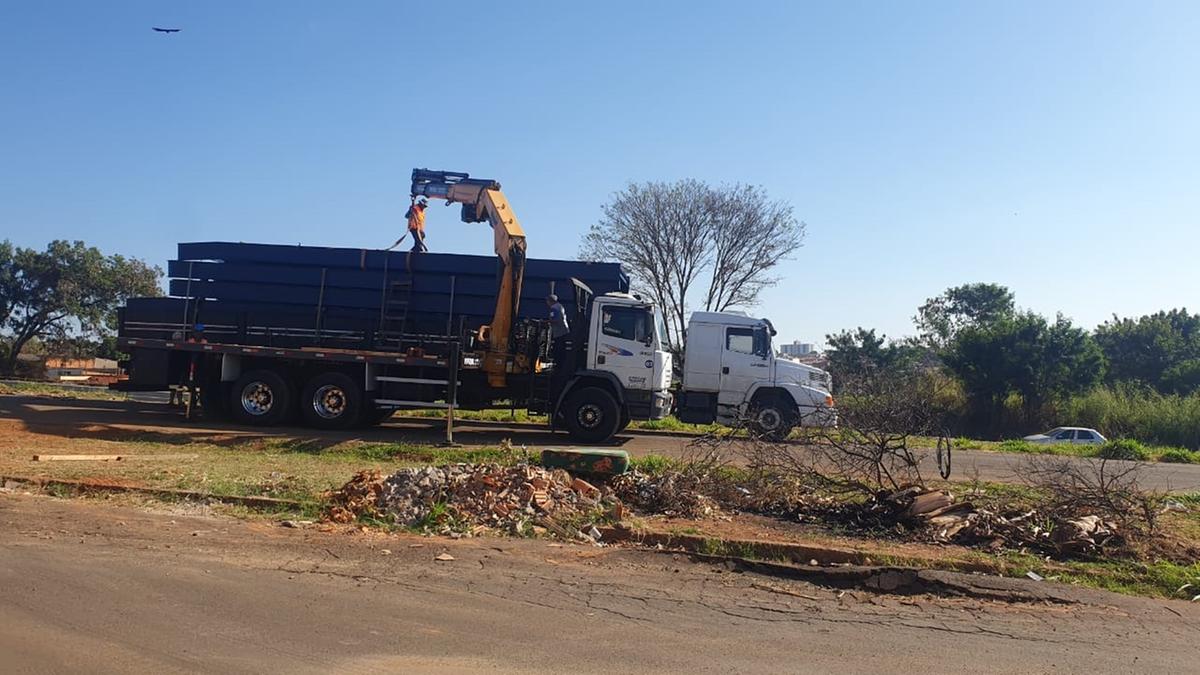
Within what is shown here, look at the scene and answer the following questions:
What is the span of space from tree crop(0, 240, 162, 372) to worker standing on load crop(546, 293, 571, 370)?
1518 inches

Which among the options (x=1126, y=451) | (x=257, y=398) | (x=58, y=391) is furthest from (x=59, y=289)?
(x=1126, y=451)

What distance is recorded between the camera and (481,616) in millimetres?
6258

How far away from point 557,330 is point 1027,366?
2532 centimetres

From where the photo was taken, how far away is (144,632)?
18.4ft

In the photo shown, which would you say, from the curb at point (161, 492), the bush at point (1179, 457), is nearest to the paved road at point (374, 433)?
the bush at point (1179, 457)

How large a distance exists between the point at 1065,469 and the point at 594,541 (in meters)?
5.29

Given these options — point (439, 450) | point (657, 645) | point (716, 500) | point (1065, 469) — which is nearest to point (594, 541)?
point (716, 500)

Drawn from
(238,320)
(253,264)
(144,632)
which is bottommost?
(144,632)

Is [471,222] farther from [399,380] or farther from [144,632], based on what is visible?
[144,632]

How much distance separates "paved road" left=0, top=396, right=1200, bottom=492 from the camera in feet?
47.8

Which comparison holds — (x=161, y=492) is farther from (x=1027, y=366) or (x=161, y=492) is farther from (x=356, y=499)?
(x=1027, y=366)

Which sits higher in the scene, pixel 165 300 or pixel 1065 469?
pixel 165 300

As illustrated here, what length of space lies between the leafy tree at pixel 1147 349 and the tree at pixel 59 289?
5008 cm

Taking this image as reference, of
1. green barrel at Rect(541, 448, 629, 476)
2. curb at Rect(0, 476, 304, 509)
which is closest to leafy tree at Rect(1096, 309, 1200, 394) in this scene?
green barrel at Rect(541, 448, 629, 476)
